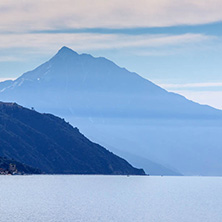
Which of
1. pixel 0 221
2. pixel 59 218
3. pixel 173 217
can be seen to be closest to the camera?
pixel 0 221

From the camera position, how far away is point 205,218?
198 metres

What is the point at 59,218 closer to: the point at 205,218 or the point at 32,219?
the point at 32,219

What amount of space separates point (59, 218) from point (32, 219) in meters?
9.47

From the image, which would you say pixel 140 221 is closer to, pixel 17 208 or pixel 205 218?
pixel 205 218

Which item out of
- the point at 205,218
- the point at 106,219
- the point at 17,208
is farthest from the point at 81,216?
the point at 205,218

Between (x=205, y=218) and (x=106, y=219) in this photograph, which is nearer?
(x=106, y=219)

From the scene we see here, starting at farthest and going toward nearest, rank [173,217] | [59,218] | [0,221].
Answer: [173,217], [59,218], [0,221]

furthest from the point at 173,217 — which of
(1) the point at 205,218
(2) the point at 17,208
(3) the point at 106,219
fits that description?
(2) the point at 17,208

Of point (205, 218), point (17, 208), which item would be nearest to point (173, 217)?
point (205, 218)

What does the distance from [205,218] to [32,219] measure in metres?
50.2

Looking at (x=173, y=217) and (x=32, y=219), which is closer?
(x=32, y=219)

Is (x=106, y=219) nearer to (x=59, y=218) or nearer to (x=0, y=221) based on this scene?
(x=59, y=218)

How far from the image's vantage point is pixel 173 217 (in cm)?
19638

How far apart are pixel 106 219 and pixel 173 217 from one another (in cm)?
2179
